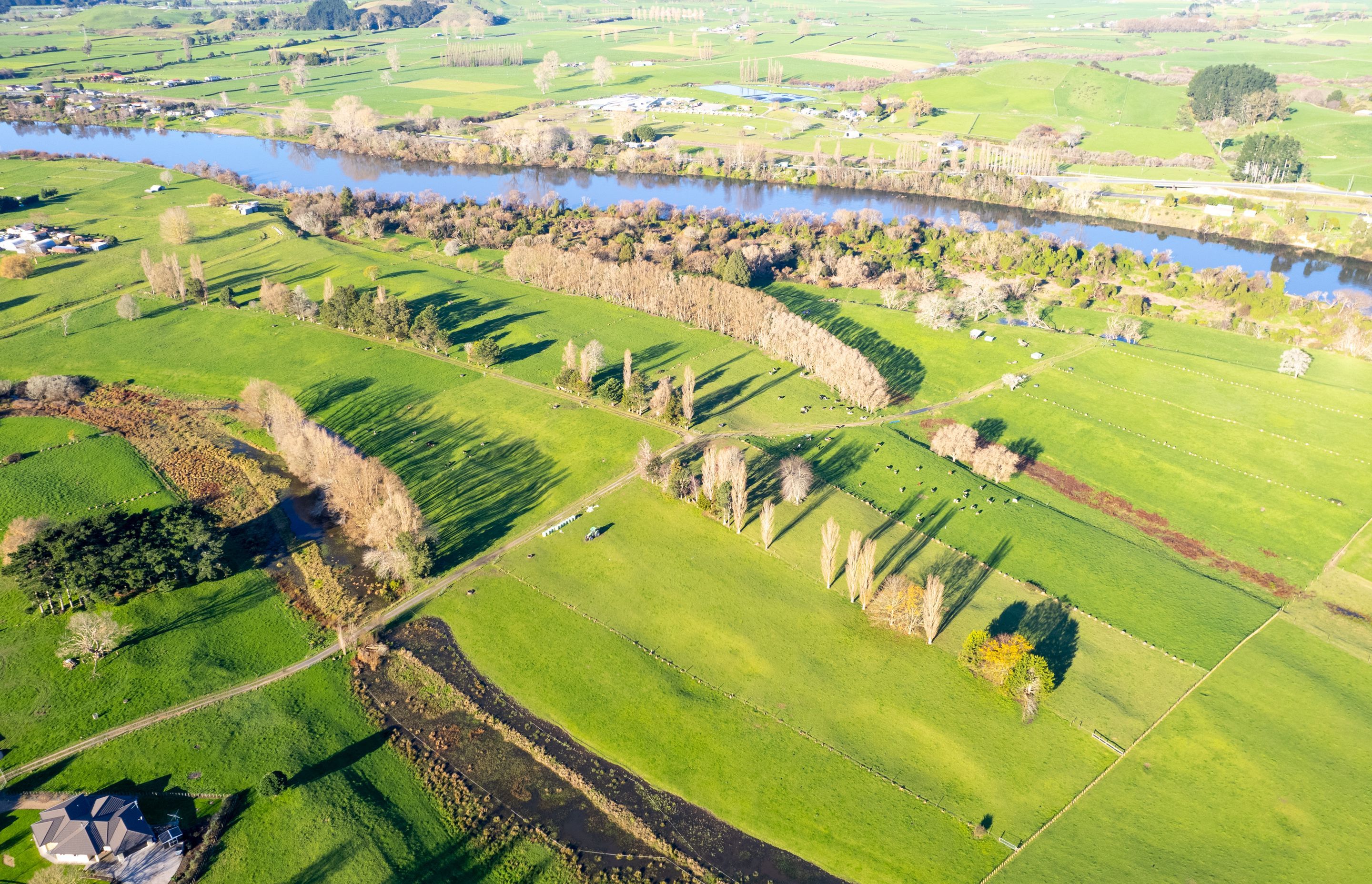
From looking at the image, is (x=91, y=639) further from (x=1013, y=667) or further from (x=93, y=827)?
(x=1013, y=667)

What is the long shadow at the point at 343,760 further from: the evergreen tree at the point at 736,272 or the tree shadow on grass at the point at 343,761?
the evergreen tree at the point at 736,272

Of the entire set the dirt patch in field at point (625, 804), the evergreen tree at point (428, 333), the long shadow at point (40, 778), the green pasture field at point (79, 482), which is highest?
the evergreen tree at point (428, 333)

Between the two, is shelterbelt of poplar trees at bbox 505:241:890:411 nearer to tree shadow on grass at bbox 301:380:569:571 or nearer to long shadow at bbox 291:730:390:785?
tree shadow on grass at bbox 301:380:569:571

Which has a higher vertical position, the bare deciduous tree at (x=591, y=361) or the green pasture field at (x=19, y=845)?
the bare deciduous tree at (x=591, y=361)

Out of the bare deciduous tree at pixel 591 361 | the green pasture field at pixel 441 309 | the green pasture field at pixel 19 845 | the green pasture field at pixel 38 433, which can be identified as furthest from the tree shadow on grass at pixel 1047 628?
the green pasture field at pixel 38 433

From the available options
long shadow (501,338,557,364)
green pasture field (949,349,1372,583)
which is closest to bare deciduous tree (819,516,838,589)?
green pasture field (949,349,1372,583)

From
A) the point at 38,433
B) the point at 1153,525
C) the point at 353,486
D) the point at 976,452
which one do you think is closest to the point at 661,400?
the point at 353,486
